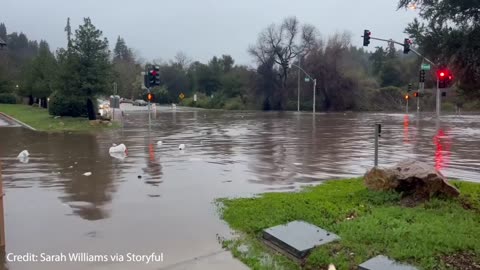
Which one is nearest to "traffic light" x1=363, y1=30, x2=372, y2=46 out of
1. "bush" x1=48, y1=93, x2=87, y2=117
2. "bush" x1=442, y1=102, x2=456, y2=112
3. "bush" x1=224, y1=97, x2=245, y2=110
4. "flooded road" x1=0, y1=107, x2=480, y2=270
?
"flooded road" x1=0, y1=107, x2=480, y2=270

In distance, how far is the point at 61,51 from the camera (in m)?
35.8

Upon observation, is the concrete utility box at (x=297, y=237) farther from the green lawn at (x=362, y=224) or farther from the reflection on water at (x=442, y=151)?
the reflection on water at (x=442, y=151)

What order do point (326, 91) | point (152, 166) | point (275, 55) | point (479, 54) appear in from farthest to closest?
point (275, 55), point (326, 91), point (152, 166), point (479, 54)

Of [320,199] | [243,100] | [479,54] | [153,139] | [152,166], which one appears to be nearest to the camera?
[479,54]

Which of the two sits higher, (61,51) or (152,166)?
(61,51)

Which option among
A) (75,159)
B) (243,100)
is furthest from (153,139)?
(243,100)

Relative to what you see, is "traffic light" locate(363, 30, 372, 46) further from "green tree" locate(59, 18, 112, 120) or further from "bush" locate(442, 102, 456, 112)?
"bush" locate(442, 102, 456, 112)

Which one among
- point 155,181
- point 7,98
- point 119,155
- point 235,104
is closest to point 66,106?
point 119,155

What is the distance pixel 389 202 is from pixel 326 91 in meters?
62.8

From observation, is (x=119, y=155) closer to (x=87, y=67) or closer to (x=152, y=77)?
(x=152, y=77)

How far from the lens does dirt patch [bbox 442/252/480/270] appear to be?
16.9 feet

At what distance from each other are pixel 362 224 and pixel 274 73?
224 feet

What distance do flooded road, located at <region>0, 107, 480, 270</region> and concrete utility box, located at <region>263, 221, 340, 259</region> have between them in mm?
832

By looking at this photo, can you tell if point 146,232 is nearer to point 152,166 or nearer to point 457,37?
point 457,37
